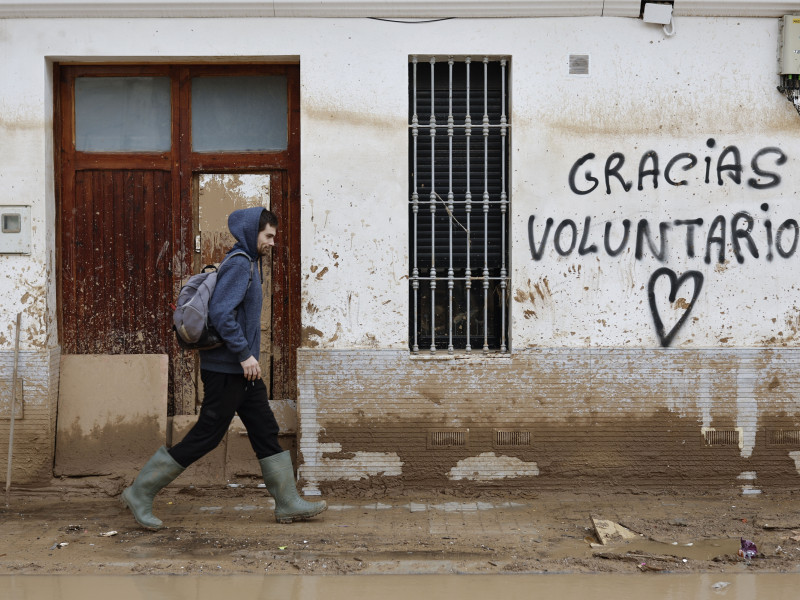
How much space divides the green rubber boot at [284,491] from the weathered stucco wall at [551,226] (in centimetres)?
61

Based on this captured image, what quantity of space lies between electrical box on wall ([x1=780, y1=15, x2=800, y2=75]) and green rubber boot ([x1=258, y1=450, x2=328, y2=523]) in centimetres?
402

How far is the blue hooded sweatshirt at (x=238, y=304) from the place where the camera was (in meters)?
5.15

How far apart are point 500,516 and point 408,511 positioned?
573 mm

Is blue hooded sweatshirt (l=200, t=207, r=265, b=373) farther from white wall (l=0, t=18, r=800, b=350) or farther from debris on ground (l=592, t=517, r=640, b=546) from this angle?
debris on ground (l=592, t=517, r=640, b=546)

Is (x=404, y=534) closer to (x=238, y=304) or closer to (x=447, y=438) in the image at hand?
(x=447, y=438)

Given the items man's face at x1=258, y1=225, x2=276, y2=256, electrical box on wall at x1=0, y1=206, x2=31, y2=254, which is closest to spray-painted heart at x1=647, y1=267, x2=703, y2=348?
man's face at x1=258, y1=225, x2=276, y2=256

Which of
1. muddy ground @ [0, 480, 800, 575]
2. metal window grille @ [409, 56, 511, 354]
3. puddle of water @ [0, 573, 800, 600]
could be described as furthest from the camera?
metal window grille @ [409, 56, 511, 354]

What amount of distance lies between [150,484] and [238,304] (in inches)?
45.8

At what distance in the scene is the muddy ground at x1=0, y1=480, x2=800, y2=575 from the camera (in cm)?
477

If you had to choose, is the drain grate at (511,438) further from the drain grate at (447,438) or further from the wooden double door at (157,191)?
the wooden double door at (157,191)

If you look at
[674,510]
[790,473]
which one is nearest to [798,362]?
[790,473]

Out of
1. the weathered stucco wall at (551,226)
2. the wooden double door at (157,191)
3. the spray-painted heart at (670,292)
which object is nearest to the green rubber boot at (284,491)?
the weathered stucco wall at (551,226)

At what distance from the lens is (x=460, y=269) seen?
6277 mm

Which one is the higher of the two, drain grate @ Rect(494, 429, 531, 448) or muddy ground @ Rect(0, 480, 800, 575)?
drain grate @ Rect(494, 429, 531, 448)
